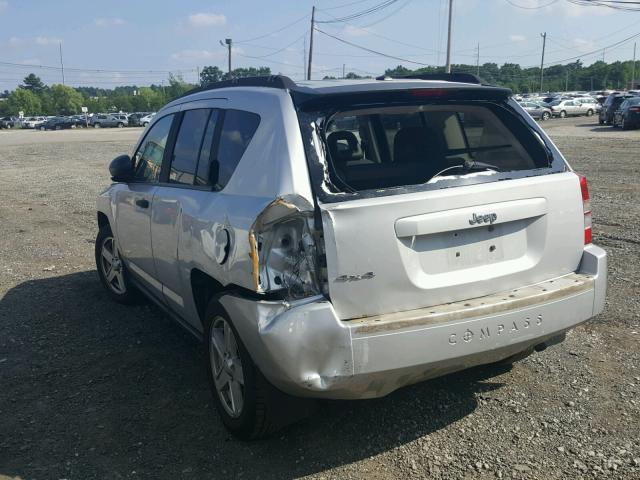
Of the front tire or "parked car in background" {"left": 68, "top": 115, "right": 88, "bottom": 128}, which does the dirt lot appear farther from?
"parked car in background" {"left": 68, "top": 115, "right": 88, "bottom": 128}

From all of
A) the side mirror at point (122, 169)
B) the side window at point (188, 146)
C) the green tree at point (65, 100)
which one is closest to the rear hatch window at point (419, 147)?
the side window at point (188, 146)

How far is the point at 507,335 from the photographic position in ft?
10.7

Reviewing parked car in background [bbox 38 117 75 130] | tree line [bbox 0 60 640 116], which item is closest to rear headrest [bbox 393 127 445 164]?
parked car in background [bbox 38 117 75 130]

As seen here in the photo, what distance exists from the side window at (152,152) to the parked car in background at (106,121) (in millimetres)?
71402

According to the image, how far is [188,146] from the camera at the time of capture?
14.3 ft

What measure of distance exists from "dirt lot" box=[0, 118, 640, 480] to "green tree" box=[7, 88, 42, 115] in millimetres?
117972

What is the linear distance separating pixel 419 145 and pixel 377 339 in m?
1.23

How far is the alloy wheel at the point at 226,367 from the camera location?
347cm

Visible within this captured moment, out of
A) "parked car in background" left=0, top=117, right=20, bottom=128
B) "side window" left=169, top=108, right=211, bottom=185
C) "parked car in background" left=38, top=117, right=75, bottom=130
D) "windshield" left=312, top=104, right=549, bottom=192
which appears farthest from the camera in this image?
"parked car in background" left=0, top=117, right=20, bottom=128

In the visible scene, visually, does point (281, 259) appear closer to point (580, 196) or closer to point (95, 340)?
point (580, 196)

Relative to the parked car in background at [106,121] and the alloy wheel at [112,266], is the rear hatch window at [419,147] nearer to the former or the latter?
the alloy wheel at [112,266]

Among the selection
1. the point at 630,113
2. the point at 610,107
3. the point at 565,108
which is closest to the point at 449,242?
the point at 630,113

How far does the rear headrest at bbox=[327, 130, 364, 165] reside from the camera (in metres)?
3.31

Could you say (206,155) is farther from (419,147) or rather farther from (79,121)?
(79,121)
